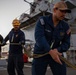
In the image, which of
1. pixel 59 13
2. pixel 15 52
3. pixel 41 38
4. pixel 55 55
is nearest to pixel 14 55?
pixel 15 52

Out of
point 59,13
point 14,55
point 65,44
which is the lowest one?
point 14,55

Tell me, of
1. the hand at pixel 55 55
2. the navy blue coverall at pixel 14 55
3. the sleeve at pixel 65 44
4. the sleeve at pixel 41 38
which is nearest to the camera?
the hand at pixel 55 55

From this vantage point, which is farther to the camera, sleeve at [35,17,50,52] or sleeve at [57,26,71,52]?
sleeve at [57,26,71,52]

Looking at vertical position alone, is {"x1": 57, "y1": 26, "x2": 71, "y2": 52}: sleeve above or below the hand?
above

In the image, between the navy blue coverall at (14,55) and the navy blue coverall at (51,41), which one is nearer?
the navy blue coverall at (51,41)

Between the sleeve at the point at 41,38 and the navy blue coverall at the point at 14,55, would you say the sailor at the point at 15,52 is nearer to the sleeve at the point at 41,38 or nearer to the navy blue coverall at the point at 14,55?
the navy blue coverall at the point at 14,55

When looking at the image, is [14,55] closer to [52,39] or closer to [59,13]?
[52,39]

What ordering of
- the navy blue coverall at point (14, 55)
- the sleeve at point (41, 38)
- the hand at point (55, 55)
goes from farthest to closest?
the navy blue coverall at point (14, 55) → the sleeve at point (41, 38) → the hand at point (55, 55)

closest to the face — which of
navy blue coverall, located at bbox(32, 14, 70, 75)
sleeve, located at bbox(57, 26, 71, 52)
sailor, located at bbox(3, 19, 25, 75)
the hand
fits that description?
navy blue coverall, located at bbox(32, 14, 70, 75)

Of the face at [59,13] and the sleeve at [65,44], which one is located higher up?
the face at [59,13]

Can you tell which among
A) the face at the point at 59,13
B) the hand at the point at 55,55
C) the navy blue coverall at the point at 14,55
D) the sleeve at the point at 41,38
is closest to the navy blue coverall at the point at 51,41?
the sleeve at the point at 41,38

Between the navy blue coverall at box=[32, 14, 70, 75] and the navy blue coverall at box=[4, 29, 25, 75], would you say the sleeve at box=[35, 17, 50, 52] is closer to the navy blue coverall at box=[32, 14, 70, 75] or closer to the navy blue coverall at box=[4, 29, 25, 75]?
the navy blue coverall at box=[32, 14, 70, 75]

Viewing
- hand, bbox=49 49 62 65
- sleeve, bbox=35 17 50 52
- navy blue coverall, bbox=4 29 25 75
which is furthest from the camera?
navy blue coverall, bbox=4 29 25 75

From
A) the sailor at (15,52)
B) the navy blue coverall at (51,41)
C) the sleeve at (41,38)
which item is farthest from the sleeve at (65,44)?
the sailor at (15,52)
